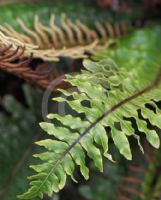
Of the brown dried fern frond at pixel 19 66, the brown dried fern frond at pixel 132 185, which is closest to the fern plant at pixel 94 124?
the brown dried fern frond at pixel 19 66

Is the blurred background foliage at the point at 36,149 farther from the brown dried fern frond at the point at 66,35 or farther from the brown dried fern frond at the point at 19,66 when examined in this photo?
the brown dried fern frond at the point at 19,66

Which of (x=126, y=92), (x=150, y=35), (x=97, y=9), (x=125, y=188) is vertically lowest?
(x=125, y=188)

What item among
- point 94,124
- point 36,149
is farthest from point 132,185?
point 94,124

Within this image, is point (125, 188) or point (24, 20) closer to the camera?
point (125, 188)

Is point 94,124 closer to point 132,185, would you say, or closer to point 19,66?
point 19,66

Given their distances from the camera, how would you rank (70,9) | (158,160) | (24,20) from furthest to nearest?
(70,9) → (24,20) → (158,160)

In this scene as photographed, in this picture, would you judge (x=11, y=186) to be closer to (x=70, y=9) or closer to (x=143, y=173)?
(x=143, y=173)

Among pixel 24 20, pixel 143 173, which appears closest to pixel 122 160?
pixel 143 173

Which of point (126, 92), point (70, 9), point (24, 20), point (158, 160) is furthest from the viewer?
point (70, 9)
